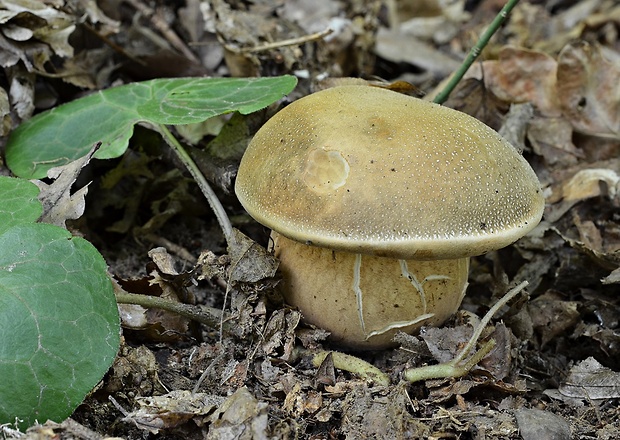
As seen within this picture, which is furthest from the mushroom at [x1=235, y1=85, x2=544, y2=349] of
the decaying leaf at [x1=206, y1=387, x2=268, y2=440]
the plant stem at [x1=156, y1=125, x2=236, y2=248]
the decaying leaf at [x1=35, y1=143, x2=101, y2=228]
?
the decaying leaf at [x1=35, y1=143, x2=101, y2=228]

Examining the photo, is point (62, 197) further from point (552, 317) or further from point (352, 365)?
point (552, 317)

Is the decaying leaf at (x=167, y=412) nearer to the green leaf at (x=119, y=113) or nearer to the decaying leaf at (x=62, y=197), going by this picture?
the decaying leaf at (x=62, y=197)

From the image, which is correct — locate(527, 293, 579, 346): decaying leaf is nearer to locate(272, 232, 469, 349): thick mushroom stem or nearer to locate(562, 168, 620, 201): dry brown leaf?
locate(272, 232, 469, 349): thick mushroom stem

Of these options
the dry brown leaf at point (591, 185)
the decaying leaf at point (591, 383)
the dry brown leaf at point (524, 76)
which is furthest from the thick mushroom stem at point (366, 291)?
the dry brown leaf at point (524, 76)

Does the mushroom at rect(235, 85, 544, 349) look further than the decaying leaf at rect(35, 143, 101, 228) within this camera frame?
No

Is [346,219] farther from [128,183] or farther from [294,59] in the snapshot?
[294,59]

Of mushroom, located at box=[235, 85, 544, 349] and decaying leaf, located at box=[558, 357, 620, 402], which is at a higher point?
mushroom, located at box=[235, 85, 544, 349]

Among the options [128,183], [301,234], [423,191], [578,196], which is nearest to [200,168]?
[128,183]
